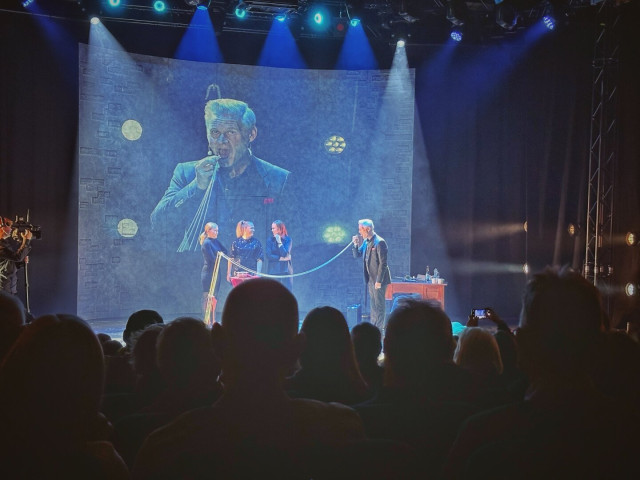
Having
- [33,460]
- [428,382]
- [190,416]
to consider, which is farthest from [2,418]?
[428,382]

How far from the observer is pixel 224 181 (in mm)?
11664

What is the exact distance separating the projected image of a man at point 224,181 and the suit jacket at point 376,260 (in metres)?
3.35

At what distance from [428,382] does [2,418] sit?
1.36 meters

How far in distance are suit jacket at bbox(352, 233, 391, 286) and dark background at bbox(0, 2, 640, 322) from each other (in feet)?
8.57

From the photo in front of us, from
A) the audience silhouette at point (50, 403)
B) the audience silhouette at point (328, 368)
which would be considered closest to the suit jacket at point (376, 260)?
the audience silhouette at point (328, 368)

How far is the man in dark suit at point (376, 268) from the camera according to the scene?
29.5ft

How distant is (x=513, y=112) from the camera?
11.1 metres

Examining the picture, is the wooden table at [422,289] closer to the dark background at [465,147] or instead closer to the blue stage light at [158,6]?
the dark background at [465,147]

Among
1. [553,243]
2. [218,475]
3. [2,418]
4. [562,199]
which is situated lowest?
[218,475]

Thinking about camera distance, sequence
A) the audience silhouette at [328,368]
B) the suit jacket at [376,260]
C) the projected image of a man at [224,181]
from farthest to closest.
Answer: the projected image of a man at [224,181], the suit jacket at [376,260], the audience silhouette at [328,368]

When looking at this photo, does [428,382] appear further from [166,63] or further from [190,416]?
[166,63]

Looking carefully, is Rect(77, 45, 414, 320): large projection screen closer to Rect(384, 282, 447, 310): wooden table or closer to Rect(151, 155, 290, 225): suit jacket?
Rect(151, 155, 290, 225): suit jacket

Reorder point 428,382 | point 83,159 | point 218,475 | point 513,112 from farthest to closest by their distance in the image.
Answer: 1. point 513,112
2. point 83,159
3. point 428,382
4. point 218,475

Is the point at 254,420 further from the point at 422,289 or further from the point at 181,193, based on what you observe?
the point at 181,193
